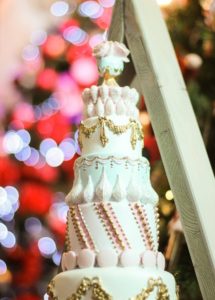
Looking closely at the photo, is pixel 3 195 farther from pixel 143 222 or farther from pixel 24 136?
pixel 143 222

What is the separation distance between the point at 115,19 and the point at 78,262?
2.06 ft

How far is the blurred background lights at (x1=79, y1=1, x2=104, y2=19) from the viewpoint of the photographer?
3.22 metres

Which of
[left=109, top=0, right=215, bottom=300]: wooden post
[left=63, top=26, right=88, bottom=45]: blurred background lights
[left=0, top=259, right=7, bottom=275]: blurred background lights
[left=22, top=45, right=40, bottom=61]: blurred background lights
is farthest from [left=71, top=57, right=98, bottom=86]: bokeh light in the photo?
[left=109, top=0, right=215, bottom=300]: wooden post

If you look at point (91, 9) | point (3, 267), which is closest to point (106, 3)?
point (91, 9)

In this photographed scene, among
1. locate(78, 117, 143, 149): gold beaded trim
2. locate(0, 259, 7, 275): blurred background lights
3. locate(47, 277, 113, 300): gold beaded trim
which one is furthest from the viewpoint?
locate(0, 259, 7, 275): blurred background lights

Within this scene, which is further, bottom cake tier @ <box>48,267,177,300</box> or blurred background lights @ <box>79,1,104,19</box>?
blurred background lights @ <box>79,1,104,19</box>

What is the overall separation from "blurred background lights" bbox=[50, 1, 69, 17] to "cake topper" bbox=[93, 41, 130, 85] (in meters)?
2.01

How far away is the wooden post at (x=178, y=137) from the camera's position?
1.23 meters

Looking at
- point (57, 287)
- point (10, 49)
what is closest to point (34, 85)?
point (10, 49)

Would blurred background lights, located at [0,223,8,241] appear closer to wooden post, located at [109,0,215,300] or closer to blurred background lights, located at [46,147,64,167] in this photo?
blurred background lights, located at [46,147,64,167]

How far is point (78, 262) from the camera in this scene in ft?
3.82

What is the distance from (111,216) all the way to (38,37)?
2.26 m

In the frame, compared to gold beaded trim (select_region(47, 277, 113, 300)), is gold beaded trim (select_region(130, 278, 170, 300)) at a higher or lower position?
lower

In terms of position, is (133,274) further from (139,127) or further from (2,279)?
(2,279)
